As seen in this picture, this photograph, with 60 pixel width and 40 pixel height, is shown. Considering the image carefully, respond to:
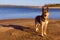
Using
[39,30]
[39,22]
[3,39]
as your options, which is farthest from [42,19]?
[3,39]

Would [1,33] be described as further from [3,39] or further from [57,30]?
[57,30]

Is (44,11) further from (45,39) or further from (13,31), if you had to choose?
(13,31)

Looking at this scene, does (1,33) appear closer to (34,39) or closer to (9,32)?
(9,32)

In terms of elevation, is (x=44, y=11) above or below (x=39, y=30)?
above

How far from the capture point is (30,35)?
15.7 metres

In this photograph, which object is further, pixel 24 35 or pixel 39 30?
pixel 39 30

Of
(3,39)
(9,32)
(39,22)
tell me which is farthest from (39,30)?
(3,39)

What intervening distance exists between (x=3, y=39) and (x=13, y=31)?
6.48 feet

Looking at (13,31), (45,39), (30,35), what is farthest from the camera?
(13,31)

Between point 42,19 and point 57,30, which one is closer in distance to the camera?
point 42,19

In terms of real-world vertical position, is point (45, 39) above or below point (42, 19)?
below

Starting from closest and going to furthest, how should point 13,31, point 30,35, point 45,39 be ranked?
point 45,39, point 30,35, point 13,31

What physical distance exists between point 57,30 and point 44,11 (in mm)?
2952

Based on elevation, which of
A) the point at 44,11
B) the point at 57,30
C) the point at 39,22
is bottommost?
the point at 57,30
